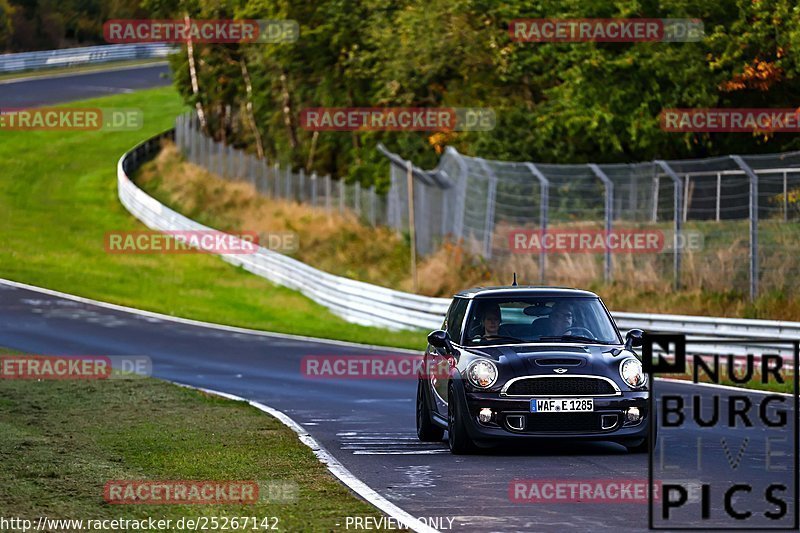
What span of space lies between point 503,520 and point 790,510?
1.84m

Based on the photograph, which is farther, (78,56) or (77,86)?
(78,56)

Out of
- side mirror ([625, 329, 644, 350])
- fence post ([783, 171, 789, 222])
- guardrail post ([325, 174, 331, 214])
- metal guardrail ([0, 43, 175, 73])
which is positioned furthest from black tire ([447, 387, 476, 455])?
metal guardrail ([0, 43, 175, 73])

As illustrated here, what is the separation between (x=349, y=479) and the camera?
457 inches

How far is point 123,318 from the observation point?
37250 mm

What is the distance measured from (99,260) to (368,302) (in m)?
15.0

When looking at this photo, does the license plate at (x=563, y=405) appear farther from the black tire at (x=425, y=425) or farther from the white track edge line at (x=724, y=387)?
the white track edge line at (x=724, y=387)

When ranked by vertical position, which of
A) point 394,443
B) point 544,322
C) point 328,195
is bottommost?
point 394,443

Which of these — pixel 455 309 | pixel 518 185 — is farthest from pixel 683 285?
pixel 455 309

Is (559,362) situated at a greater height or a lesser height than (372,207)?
lesser

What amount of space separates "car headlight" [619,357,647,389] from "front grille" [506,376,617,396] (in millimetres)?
206

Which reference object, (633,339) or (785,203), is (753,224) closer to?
(785,203)

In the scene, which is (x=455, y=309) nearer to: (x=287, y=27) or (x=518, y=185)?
(x=518, y=185)

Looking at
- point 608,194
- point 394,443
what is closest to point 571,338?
point 394,443

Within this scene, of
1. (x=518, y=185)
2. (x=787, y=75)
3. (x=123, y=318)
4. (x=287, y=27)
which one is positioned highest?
(x=287, y=27)
